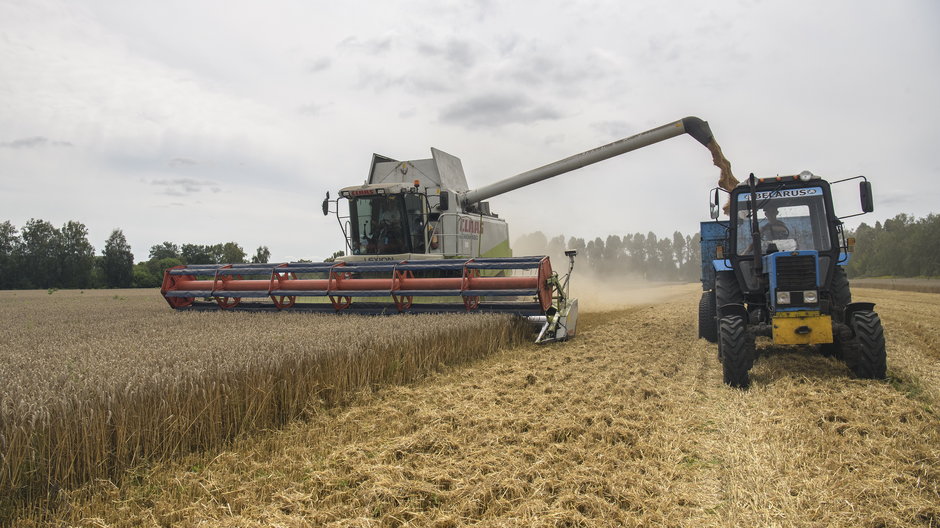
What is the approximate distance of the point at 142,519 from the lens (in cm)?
263

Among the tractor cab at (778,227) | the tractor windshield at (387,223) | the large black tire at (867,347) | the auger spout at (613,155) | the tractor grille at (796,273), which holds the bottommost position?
the large black tire at (867,347)

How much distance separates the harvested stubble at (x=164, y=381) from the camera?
2.75 metres

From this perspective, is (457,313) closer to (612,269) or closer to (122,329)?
(122,329)

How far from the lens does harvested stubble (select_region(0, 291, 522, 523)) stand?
2.75 meters

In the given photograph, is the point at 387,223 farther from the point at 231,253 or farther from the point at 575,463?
the point at 231,253

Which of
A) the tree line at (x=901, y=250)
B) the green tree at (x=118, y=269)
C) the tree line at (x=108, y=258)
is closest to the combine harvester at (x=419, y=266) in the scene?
the tree line at (x=108, y=258)

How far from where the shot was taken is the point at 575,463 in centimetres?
A: 332

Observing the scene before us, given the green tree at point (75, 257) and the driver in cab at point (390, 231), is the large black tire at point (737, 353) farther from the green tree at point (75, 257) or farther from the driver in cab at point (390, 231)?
the green tree at point (75, 257)

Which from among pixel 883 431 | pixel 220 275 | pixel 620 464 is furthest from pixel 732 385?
pixel 220 275

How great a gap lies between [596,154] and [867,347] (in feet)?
23.1

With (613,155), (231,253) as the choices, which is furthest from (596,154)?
(231,253)

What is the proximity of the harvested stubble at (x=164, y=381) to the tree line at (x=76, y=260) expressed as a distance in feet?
119

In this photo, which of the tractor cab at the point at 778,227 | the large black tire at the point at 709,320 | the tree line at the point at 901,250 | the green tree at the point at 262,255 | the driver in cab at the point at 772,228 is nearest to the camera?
the tractor cab at the point at 778,227

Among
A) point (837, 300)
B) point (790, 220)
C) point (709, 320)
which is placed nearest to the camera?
point (837, 300)
